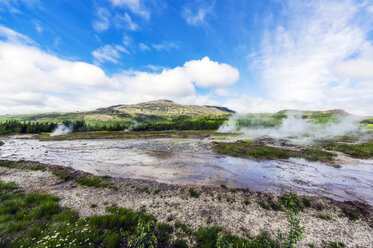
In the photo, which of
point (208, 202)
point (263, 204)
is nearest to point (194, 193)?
point (208, 202)

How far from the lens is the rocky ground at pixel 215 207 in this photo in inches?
337

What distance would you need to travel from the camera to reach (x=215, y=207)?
10711 mm

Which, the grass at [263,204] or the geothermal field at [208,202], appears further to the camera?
the grass at [263,204]

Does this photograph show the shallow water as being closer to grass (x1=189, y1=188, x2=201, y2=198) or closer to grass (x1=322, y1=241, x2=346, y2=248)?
grass (x1=189, y1=188, x2=201, y2=198)

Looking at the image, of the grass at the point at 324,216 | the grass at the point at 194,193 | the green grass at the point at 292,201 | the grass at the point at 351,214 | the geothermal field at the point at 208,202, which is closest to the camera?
the geothermal field at the point at 208,202

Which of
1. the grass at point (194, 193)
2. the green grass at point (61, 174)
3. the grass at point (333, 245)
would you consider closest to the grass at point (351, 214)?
the grass at point (333, 245)

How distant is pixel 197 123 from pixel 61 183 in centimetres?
8688

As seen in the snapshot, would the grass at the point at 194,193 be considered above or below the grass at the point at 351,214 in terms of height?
above

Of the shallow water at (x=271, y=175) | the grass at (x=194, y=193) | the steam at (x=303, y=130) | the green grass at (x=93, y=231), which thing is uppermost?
the steam at (x=303, y=130)

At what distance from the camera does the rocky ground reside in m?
8.55

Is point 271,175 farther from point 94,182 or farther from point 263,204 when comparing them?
point 94,182

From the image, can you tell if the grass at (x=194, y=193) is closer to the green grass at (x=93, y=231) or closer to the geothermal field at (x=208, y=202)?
the geothermal field at (x=208, y=202)

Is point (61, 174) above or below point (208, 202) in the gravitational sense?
above

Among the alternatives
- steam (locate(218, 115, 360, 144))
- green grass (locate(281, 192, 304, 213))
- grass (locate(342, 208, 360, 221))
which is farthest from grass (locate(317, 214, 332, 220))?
steam (locate(218, 115, 360, 144))
